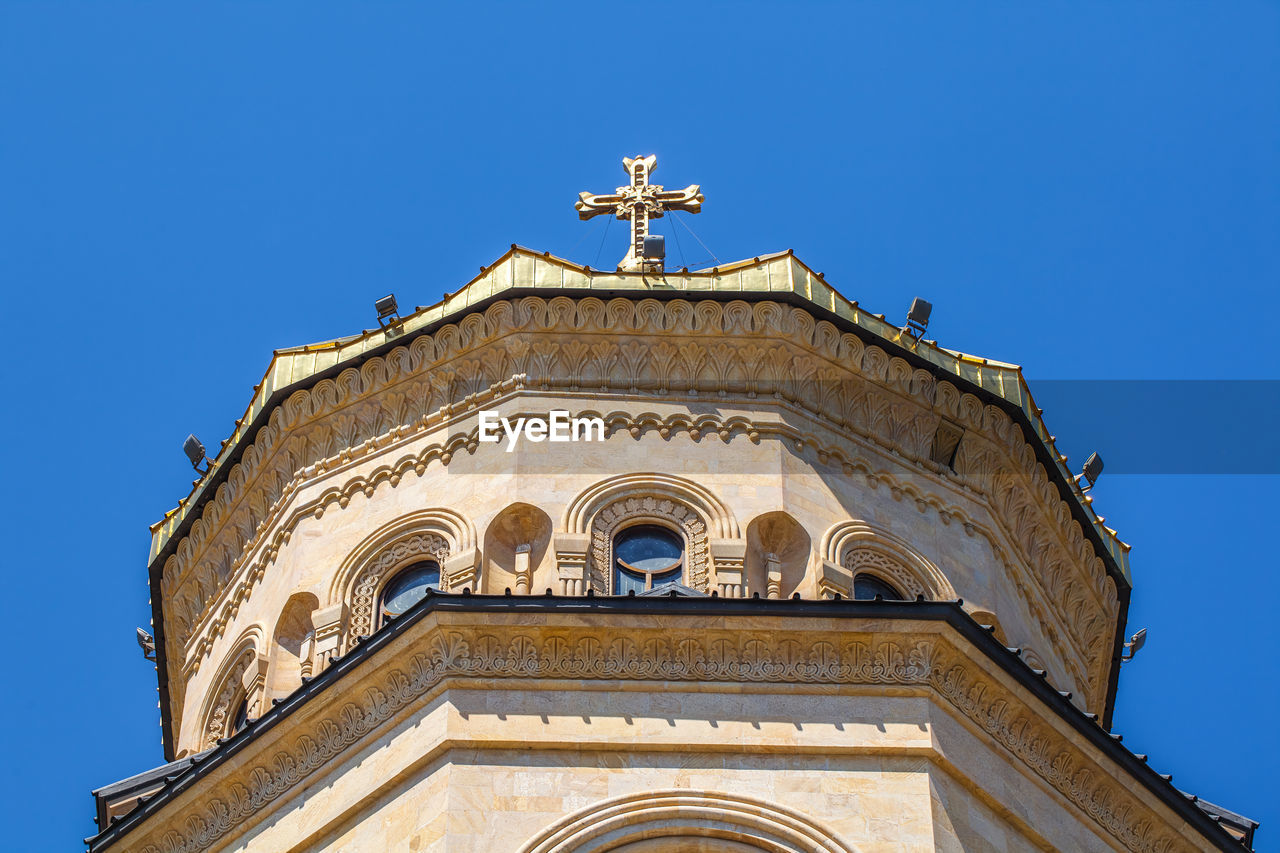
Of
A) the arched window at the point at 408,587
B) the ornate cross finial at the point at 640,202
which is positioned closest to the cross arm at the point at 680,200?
the ornate cross finial at the point at 640,202

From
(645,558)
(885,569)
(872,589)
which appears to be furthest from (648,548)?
(885,569)

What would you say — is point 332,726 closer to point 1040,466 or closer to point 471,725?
point 471,725

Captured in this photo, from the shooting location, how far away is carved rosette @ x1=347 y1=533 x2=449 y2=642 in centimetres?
2698

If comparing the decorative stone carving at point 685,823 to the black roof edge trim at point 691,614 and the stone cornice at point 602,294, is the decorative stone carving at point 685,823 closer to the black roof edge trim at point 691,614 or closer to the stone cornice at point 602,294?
the black roof edge trim at point 691,614

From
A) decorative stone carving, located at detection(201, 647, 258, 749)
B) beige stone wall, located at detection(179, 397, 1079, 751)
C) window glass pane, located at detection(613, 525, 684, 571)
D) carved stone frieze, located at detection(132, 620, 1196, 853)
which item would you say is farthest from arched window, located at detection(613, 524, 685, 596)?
decorative stone carving, located at detection(201, 647, 258, 749)

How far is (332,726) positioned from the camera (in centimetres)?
2538

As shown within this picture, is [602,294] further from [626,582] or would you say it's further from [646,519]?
[626,582]

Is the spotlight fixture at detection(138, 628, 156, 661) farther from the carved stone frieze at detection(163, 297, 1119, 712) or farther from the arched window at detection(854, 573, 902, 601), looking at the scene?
the arched window at detection(854, 573, 902, 601)

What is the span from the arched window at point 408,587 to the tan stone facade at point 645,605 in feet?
0.30

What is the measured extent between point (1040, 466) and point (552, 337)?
188 inches

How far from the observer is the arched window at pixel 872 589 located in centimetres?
2706

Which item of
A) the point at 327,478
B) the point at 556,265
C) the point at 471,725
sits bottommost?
the point at 471,725

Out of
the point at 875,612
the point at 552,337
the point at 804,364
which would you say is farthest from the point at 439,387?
the point at 875,612

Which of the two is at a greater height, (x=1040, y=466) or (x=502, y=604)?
(x=1040, y=466)
